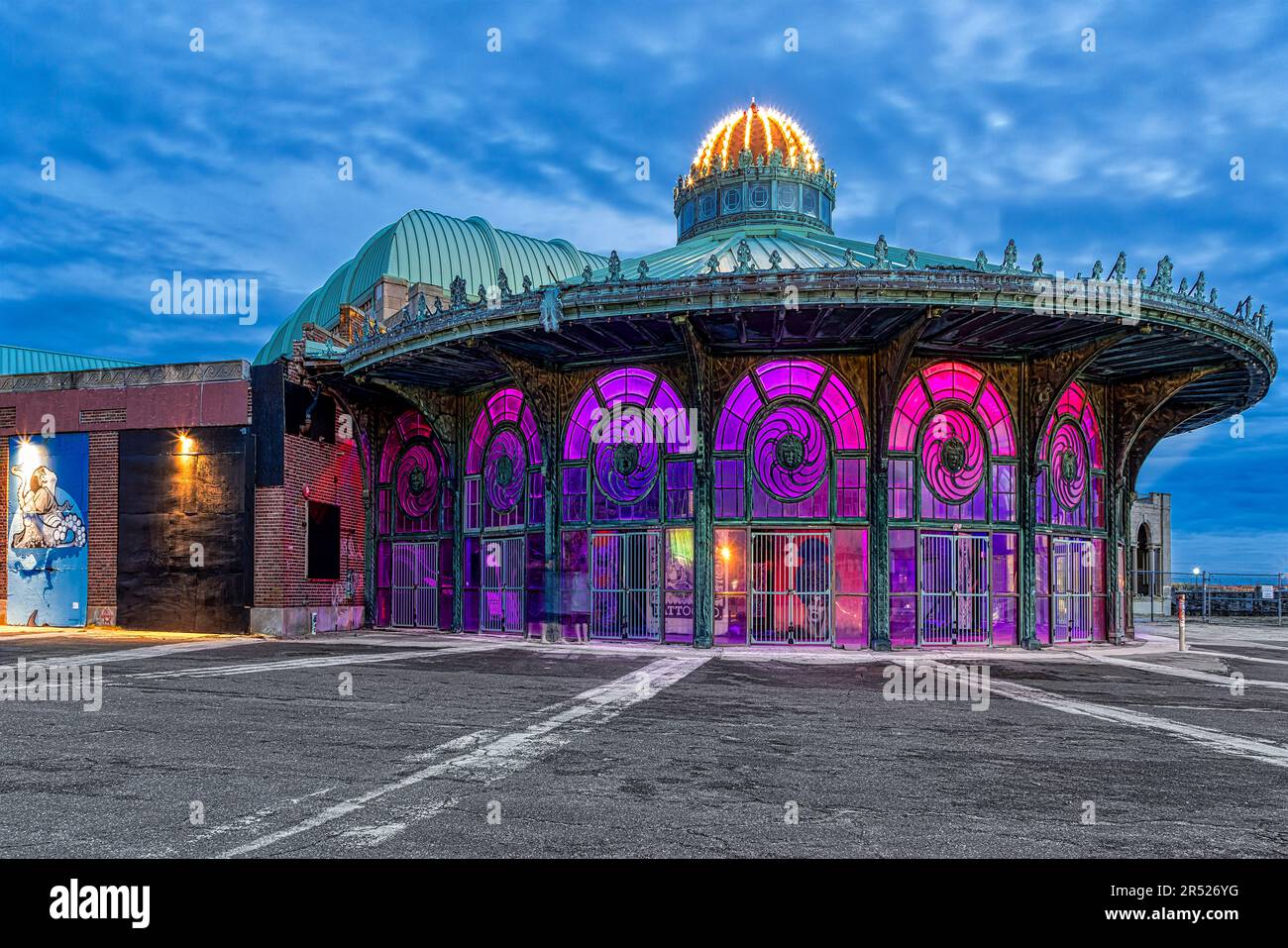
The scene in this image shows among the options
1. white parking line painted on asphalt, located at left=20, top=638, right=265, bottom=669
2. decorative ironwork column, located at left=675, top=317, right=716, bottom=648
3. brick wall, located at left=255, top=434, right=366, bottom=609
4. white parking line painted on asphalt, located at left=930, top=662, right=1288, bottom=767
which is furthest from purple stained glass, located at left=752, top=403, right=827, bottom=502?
white parking line painted on asphalt, located at left=20, top=638, right=265, bottom=669

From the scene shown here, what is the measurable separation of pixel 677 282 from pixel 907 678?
364 inches

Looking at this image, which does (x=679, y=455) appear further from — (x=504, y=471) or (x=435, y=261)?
(x=435, y=261)

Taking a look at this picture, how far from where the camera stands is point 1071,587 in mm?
24141

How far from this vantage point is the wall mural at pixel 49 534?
26.5m

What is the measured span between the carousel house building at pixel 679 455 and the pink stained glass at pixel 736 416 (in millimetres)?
58

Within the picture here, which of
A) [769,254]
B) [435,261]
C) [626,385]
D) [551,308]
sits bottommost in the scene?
[626,385]

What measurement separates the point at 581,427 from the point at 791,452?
5.44 meters

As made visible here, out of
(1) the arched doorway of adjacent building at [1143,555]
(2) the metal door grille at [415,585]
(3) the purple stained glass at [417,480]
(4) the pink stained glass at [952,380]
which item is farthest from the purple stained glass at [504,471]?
(1) the arched doorway of adjacent building at [1143,555]

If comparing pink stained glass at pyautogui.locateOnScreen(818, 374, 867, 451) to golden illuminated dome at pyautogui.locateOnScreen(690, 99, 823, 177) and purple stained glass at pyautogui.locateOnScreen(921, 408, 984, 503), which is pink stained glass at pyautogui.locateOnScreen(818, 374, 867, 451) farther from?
golden illuminated dome at pyautogui.locateOnScreen(690, 99, 823, 177)

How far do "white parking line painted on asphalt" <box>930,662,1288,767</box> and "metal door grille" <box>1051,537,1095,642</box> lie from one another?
374 inches

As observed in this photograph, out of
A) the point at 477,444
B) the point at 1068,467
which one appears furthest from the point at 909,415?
the point at 477,444

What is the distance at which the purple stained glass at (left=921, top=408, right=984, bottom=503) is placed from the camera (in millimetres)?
22422

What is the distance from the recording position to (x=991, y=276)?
62.3 feet
